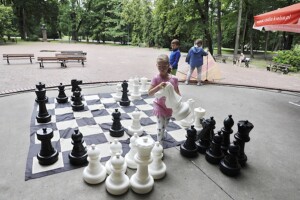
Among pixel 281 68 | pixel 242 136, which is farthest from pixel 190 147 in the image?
pixel 281 68

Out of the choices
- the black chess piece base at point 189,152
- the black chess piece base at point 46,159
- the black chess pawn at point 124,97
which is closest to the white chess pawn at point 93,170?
the black chess piece base at point 46,159

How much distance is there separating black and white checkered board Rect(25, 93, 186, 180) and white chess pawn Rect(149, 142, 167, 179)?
24.5 inches

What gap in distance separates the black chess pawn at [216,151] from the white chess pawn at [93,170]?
1330mm

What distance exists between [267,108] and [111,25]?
31.2 m

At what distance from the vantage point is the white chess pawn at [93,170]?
7.22 ft

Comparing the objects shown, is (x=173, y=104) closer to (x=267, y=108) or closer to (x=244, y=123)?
(x=244, y=123)

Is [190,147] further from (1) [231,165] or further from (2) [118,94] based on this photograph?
(2) [118,94]

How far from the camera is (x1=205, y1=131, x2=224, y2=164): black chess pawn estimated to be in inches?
101

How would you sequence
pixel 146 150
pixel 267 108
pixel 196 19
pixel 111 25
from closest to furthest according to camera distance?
1. pixel 146 150
2. pixel 267 108
3. pixel 196 19
4. pixel 111 25

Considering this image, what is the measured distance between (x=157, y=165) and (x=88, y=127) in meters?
1.59

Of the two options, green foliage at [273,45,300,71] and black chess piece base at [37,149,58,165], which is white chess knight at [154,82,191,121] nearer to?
black chess piece base at [37,149,58,165]

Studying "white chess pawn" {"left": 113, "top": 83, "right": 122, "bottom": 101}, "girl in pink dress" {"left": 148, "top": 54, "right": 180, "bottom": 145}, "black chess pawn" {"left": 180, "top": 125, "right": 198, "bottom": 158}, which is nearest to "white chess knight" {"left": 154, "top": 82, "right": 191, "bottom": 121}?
"girl in pink dress" {"left": 148, "top": 54, "right": 180, "bottom": 145}

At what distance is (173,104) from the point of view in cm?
254

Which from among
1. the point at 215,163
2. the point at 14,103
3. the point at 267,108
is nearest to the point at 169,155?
the point at 215,163
